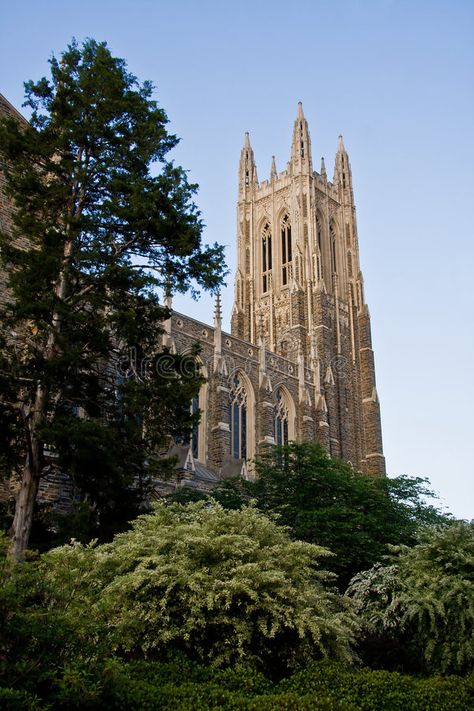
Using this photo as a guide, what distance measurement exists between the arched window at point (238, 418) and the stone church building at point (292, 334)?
6 centimetres

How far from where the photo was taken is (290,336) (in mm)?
47812

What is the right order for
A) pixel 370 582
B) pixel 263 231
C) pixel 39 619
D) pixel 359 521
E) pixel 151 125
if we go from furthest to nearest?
pixel 263 231
pixel 359 521
pixel 151 125
pixel 370 582
pixel 39 619

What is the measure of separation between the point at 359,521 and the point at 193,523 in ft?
29.0

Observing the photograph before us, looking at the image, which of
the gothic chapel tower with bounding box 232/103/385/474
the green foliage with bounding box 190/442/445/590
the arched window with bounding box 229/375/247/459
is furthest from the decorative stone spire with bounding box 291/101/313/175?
the green foliage with bounding box 190/442/445/590

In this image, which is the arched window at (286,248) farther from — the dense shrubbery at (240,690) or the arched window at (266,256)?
the dense shrubbery at (240,690)

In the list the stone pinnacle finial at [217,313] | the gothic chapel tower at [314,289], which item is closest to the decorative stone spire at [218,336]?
the stone pinnacle finial at [217,313]

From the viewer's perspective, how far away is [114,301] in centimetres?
1642

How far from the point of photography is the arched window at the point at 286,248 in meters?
52.8

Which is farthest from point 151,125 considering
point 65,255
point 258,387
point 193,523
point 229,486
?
point 258,387

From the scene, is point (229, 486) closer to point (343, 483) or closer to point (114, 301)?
point (343, 483)

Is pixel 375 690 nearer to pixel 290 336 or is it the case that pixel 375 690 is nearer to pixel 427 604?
pixel 427 604

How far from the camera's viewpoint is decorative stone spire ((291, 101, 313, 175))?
54.3 meters

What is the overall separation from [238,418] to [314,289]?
15.5m

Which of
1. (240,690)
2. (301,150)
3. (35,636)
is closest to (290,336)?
(301,150)
